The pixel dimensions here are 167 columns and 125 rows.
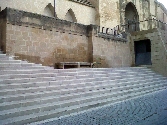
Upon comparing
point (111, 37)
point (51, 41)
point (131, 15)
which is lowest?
A: point (51, 41)

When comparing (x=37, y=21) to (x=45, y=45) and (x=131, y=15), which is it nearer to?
(x=45, y=45)

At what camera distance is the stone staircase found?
170 inches

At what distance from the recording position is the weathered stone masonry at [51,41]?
742cm

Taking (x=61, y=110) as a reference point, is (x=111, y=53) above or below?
above

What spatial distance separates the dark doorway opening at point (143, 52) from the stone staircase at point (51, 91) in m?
5.07

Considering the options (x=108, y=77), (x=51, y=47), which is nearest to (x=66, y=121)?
(x=108, y=77)

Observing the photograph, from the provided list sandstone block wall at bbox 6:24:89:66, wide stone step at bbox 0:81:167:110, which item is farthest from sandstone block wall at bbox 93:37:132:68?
wide stone step at bbox 0:81:167:110

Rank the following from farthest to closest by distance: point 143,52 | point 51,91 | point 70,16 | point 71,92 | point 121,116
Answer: point 70,16 < point 143,52 < point 71,92 < point 51,91 < point 121,116

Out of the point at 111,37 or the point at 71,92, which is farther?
the point at 111,37

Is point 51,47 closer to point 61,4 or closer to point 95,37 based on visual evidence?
point 95,37

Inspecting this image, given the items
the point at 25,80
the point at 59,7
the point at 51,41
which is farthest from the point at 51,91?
the point at 59,7

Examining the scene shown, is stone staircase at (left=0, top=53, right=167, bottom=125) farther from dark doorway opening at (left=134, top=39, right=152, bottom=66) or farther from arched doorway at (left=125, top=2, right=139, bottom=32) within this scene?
arched doorway at (left=125, top=2, right=139, bottom=32)

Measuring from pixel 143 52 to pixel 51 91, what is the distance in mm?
9904

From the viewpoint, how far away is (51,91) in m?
5.51
